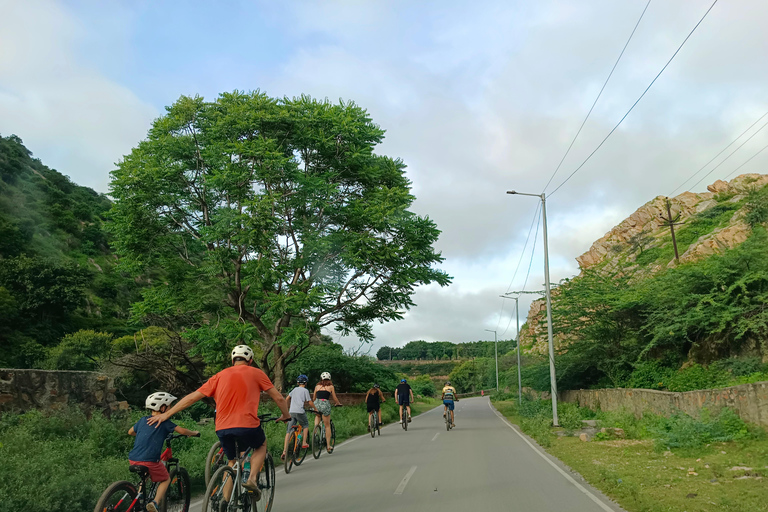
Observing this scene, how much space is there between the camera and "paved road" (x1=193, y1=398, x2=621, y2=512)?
7.33 metres

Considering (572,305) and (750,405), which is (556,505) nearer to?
(750,405)

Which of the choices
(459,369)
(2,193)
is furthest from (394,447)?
(459,369)

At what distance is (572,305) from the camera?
1000 inches

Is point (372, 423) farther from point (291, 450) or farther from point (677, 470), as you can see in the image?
point (677, 470)

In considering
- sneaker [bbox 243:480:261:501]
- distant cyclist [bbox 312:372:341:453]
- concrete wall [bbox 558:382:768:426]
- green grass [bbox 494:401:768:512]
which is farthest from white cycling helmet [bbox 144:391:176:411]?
concrete wall [bbox 558:382:768:426]

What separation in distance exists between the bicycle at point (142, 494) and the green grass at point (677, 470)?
5478 mm

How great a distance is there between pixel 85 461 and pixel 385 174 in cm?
1718

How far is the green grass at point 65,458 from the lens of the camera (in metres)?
6.02

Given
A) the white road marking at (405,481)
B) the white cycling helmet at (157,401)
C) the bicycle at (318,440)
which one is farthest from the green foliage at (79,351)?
the white cycling helmet at (157,401)

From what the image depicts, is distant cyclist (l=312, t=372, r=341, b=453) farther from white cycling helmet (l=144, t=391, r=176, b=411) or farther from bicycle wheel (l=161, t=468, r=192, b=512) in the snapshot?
white cycling helmet (l=144, t=391, r=176, b=411)

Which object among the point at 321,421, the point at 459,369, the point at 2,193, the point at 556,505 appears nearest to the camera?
the point at 556,505

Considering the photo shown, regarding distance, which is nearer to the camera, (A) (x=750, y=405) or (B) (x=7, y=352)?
(A) (x=750, y=405)

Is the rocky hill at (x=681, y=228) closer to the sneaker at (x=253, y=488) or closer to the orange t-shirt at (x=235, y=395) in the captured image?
the sneaker at (x=253, y=488)

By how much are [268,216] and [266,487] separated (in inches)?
521
